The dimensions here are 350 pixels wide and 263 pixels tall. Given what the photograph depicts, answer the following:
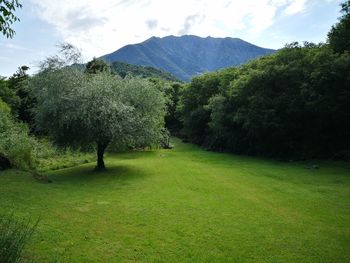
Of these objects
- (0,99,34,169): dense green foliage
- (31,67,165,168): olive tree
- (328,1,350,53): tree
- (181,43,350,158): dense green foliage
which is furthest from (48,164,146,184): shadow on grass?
(328,1,350,53): tree

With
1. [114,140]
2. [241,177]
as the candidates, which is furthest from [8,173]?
[241,177]

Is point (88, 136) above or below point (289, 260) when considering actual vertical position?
above

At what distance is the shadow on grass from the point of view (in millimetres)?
24047

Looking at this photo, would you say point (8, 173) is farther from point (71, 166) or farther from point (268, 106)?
point (268, 106)

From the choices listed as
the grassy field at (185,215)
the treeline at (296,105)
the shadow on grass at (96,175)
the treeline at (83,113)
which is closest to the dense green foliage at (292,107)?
the treeline at (296,105)

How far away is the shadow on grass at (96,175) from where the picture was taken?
78.9ft

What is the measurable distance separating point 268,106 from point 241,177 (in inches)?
539

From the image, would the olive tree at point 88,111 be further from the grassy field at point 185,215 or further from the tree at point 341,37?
the tree at point 341,37

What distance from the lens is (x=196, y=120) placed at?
58469 millimetres

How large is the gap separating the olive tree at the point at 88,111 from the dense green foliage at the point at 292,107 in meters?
13.8

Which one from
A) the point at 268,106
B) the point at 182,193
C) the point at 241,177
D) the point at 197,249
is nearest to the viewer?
the point at 197,249

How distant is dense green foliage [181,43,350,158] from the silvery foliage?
13830mm

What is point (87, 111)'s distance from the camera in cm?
2509

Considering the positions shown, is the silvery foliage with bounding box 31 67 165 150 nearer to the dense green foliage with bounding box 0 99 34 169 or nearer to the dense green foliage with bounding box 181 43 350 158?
the dense green foliage with bounding box 0 99 34 169
